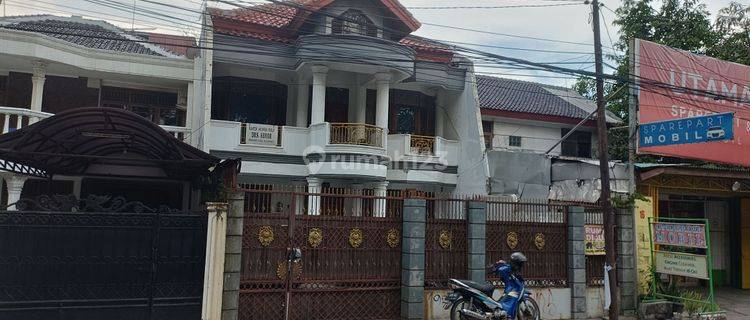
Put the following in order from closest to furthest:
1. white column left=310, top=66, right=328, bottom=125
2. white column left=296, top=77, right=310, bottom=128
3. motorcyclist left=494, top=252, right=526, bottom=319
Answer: motorcyclist left=494, top=252, right=526, bottom=319, white column left=310, top=66, right=328, bottom=125, white column left=296, top=77, right=310, bottom=128

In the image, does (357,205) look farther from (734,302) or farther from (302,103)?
(734,302)

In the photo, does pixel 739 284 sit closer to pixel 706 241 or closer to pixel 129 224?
pixel 706 241

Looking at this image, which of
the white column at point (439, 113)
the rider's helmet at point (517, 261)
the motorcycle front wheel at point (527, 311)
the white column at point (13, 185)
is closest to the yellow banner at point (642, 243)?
the motorcycle front wheel at point (527, 311)

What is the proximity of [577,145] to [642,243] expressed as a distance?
9.49 m

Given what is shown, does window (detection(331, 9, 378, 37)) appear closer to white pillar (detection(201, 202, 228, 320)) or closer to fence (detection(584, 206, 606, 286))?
fence (detection(584, 206, 606, 286))

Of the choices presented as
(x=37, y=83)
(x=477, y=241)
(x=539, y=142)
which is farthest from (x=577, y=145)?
(x=37, y=83)

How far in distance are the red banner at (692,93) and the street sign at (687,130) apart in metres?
0.30

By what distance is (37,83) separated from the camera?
12.1 m

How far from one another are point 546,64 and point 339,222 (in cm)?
479

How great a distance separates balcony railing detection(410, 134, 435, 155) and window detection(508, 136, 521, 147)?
4.22m

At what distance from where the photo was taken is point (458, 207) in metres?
8.87

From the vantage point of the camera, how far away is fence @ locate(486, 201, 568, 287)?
9.08m

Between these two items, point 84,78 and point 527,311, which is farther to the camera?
point 84,78

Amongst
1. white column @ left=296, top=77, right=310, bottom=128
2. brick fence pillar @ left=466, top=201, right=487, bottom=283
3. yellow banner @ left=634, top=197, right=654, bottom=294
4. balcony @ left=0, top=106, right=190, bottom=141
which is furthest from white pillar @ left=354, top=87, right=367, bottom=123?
yellow banner @ left=634, top=197, right=654, bottom=294
